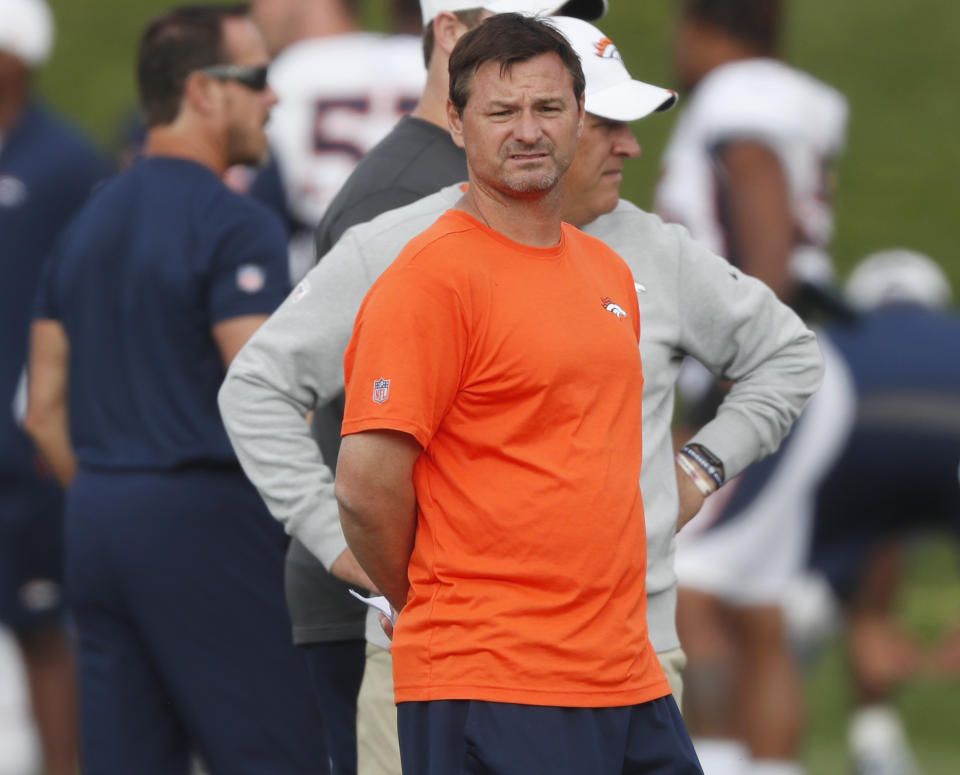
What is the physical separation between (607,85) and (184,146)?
3.86 feet

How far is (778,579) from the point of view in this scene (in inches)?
221

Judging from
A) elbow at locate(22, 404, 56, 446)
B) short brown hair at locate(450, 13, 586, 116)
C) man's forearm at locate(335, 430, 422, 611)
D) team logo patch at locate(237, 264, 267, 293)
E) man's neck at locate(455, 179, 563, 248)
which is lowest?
elbow at locate(22, 404, 56, 446)

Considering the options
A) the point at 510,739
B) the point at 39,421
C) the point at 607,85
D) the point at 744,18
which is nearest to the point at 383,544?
the point at 510,739

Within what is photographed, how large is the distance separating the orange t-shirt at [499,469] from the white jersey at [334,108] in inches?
106

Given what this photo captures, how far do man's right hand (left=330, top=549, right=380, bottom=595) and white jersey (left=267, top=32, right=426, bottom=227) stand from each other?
239 centimetres

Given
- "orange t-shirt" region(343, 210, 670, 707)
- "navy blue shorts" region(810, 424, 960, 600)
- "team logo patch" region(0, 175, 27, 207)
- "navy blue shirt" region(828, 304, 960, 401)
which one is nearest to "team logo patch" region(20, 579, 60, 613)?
Result: "team logo patch" region(0, 175, 27, 207)

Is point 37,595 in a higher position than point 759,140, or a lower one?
lower

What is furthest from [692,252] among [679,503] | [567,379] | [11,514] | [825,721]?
[825,721]

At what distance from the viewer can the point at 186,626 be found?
13.1 ft

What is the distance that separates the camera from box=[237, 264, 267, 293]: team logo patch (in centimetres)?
392

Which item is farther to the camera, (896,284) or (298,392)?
(896,284)

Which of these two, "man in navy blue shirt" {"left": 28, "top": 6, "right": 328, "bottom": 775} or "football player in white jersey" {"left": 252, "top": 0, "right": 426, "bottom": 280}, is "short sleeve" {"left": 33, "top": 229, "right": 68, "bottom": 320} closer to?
"man in navy blue shirt" {"left": 28, "top": 6, "right": 328, "bottom": 775}

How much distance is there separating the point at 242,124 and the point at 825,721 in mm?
4652

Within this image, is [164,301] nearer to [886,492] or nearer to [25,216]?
[25,216]
